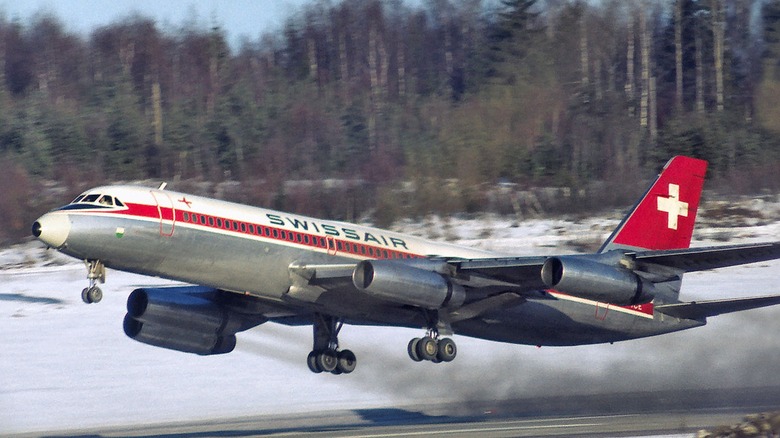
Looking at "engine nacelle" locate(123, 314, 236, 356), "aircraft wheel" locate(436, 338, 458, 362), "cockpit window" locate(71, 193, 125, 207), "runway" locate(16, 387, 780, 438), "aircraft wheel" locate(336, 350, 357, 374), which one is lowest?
"runway" locate(16, 387, 780, 438)

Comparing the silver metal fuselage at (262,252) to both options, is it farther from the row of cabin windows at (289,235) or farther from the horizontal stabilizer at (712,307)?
the horizontal stabilizer at (712,307)

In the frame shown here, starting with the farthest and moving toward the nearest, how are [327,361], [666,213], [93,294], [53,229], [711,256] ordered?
[666,213], [327,361], [711,256], [93,294], [53,229]

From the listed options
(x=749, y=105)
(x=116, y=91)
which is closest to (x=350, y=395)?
(x=749, y=105)

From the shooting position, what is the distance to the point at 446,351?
2866 cm

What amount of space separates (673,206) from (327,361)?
11.3 m

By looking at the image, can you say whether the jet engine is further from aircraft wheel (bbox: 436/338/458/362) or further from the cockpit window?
aircraft wheel (bbox: 436/338/458/362)

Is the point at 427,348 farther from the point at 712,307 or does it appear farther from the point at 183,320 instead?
the point at 712,307

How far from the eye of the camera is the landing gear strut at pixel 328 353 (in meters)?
30.7

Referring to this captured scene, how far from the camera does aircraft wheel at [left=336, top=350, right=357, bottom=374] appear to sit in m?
30.9

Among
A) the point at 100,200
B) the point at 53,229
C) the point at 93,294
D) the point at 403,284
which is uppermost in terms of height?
the point at 100,200

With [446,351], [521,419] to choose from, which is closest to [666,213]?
[521,419]

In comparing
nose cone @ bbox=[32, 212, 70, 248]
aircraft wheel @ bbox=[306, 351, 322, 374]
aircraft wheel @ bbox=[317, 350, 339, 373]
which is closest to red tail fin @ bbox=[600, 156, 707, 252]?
aircraft wheel @ bbox=[317, 350, 339, 373]

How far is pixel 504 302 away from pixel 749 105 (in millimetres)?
39096

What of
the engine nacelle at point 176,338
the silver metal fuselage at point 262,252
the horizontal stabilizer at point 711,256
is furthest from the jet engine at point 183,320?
the horizontal stabilizer at point 711,256
